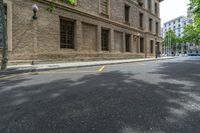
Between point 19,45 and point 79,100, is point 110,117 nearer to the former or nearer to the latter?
point 79,100

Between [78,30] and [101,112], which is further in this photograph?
[78,30]

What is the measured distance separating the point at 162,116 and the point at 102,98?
1447 millimetres

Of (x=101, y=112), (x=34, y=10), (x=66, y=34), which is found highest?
(x=34, y=10)

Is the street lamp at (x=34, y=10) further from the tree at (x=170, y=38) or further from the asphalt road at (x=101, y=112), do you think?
the tree at (x=170, y=38)

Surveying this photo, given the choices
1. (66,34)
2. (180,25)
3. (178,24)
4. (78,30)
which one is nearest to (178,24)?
(178,24)

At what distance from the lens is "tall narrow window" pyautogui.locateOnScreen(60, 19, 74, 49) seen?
14.4m

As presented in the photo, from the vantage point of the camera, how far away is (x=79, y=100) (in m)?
3.49

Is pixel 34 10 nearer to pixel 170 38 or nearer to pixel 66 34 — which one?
pixel 66 34

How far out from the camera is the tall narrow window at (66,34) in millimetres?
14408

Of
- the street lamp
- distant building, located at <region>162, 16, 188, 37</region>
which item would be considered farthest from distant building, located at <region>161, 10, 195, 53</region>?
the street lamp

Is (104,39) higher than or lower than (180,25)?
lower

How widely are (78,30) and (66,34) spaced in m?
1.32

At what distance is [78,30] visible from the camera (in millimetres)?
15219

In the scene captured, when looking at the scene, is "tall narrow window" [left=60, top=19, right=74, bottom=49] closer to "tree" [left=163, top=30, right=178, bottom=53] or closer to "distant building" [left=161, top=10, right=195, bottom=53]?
"tree" [left=163, top=30, right=178, bottom=53]
